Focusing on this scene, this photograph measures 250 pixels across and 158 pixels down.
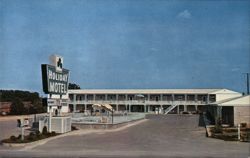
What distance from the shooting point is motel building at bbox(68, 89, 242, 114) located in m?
77.6

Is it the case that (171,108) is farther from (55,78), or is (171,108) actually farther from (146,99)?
(55,78)

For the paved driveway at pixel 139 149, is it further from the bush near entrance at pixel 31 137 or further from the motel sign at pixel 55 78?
the motel sign at pixel 55 78

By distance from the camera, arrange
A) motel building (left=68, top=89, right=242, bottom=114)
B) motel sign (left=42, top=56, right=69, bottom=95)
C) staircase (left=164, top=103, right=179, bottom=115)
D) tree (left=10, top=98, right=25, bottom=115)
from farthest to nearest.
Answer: motel building (left=68, top=89, right=242, bottom=114)
staircase (left=164, top=103, right=179, bottom=115)
tree (left=10, top=98, right=25, bottom=115)
motel sign (left=42, top=56, right=69, bottom=95)

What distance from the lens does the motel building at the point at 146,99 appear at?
77562 millimetres

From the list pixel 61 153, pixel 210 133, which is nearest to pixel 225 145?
pixel 210 133

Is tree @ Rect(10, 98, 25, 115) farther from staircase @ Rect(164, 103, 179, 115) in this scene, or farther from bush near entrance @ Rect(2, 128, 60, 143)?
bush near entrance @ Rect(2, 128, 60, 143)

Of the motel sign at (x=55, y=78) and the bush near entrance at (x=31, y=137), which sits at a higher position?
the motel sign at (x=55, y=78)

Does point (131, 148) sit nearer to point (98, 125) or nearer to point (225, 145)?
point (225, 145)

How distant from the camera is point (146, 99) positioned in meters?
80.4

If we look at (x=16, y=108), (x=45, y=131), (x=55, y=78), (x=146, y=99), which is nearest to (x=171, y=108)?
(x=146, y=99)

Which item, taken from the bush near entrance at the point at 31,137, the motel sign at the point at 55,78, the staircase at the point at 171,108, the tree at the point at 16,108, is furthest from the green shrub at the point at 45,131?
the staircase at the point at 171,108

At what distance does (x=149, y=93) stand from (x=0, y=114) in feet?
106

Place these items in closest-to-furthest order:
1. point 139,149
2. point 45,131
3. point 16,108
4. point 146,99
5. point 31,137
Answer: point 139,149
point 31,137
point 45,131
point 16,108
point 146,99

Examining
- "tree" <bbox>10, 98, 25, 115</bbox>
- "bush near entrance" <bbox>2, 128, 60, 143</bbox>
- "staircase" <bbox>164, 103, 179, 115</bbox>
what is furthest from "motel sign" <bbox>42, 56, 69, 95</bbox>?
"staircase" <bbox>164, 103, 179, 115</bbox>
